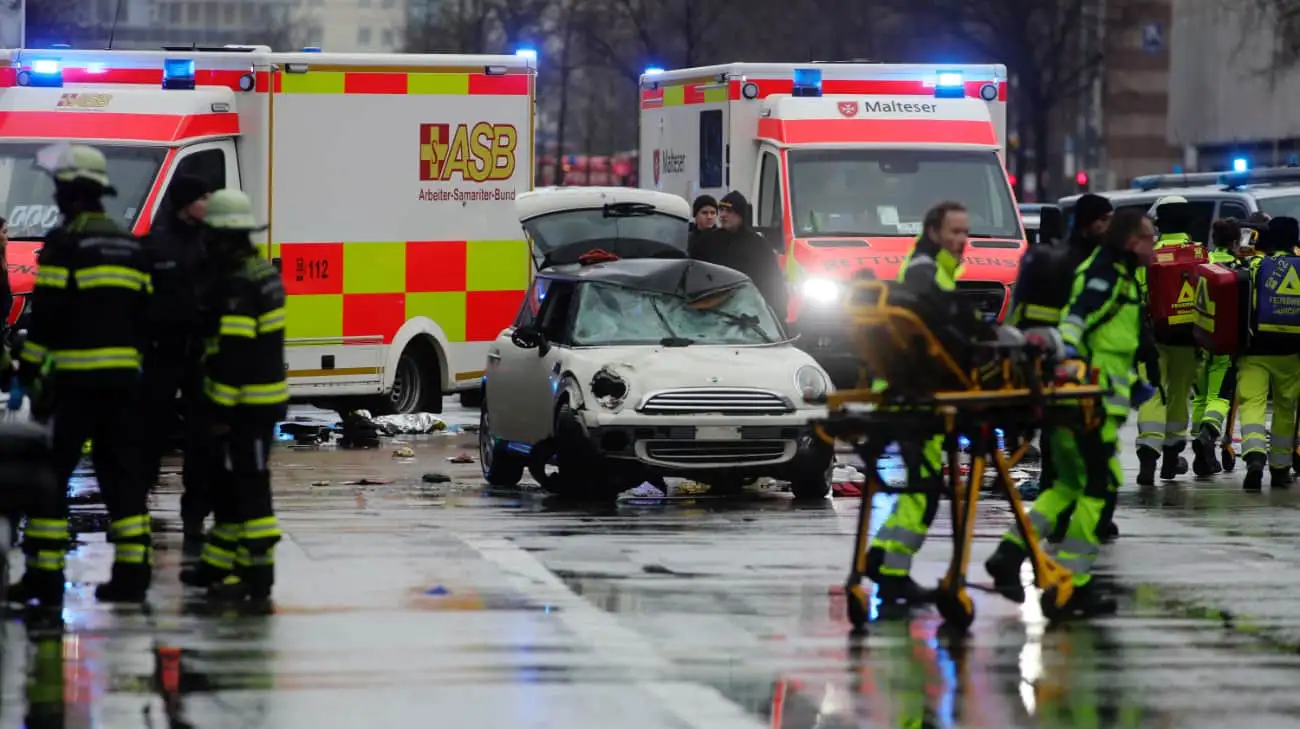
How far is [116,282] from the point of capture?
10.4 meters

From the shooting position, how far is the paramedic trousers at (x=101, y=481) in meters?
10.4

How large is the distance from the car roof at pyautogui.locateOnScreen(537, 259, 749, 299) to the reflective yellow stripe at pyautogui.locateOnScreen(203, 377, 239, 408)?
5.38 metres

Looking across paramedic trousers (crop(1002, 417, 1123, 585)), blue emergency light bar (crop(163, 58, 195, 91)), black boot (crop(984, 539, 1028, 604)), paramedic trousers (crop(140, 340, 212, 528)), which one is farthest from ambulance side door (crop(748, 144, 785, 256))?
paramedic trousers (crop(1002, 417, 1123, 585))

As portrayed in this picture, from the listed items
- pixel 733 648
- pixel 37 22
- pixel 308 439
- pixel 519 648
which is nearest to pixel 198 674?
pixel 519 648

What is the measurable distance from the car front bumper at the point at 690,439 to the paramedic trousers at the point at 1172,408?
257cm

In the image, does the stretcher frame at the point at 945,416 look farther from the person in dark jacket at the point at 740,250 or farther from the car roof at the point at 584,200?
the car roof at the point at 584,200

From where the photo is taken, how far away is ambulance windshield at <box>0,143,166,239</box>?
18.4 metres

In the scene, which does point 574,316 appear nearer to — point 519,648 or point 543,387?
point 543,387

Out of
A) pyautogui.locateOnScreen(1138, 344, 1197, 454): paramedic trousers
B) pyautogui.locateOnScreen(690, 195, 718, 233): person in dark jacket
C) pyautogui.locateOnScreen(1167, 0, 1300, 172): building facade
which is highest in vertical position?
pyautogui.locateOnScreen(1167, 0, 1300, 172): building facade

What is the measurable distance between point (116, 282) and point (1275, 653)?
480 centimetres

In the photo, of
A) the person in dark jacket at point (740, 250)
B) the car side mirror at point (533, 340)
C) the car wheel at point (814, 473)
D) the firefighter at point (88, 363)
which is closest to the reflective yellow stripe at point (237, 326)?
the firefighter at point (88, 363)

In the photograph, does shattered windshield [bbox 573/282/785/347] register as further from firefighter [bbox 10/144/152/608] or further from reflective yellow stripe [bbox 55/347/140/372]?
reflective yellow stripe [bbox 55/347/140/372]

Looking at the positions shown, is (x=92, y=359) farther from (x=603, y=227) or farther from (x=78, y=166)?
(x=603, y=227)

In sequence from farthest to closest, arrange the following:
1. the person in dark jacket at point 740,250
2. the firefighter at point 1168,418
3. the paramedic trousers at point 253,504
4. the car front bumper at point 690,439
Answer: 1. the person in dark jacket at point 740,250
2. the firefighter at point 1168,418
3. the car front bumper at point 690,439
4. the paramedic trousers at point 253,504
